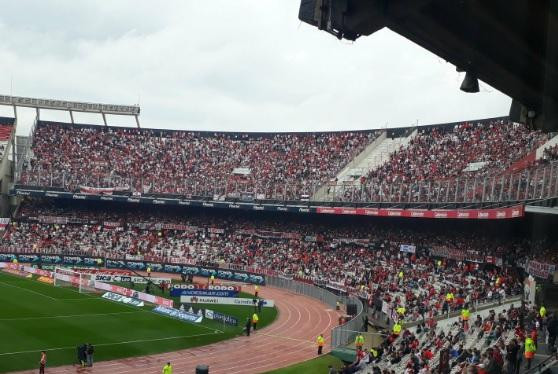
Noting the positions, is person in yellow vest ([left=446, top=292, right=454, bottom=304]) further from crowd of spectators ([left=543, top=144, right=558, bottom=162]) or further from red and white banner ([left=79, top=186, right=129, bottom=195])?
red and white banner ([left=79, top=186, right=129, bottom=195])

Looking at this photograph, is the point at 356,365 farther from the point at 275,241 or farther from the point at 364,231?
the point at 275,241

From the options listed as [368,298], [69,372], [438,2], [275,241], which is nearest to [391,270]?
[368,298]

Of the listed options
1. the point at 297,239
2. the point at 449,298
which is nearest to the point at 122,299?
the point at 449,298

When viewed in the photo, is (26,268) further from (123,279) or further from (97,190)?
(97,190)

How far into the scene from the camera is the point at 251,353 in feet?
97.1

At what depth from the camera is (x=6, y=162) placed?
66.8m

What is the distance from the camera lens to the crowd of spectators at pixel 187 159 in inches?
2488

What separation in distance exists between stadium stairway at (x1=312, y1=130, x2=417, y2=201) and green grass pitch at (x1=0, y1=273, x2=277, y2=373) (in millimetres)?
19418

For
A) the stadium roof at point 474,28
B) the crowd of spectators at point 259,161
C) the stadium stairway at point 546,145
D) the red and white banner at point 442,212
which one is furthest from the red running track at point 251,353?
the stadium roof at point 474,28

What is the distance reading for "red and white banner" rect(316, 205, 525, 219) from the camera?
29594 mm

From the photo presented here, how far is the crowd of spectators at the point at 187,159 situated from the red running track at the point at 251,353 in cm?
2269

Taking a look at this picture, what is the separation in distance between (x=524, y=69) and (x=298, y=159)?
178ft

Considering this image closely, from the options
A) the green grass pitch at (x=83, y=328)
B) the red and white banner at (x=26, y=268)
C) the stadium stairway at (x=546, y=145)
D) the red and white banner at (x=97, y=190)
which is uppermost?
the stadium stairway at (x=546, y=145)

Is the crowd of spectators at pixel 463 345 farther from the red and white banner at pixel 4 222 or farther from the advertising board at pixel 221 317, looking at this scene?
the red and white banner at pixel 4 222
